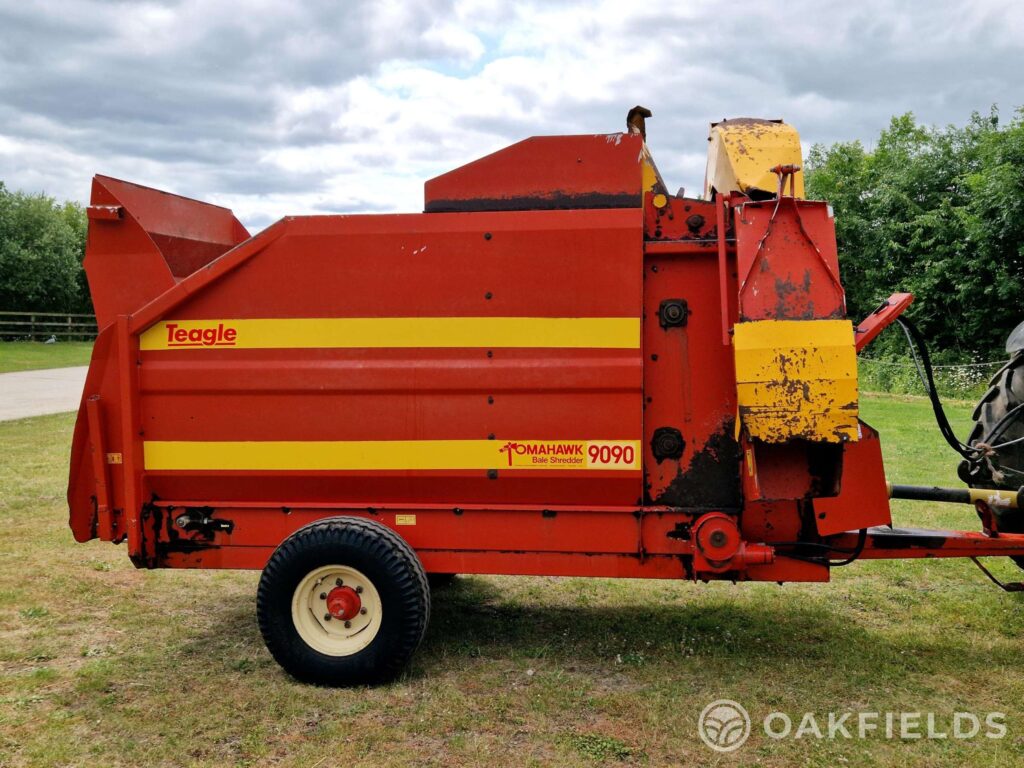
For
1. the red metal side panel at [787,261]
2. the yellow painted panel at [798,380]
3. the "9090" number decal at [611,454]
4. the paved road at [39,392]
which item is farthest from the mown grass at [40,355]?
the yellow painted panel at [798,380]

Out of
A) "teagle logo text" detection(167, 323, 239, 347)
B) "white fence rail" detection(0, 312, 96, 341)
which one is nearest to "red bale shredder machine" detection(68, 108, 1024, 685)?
"teagle logo text" detection(167, 323, 239, 347)

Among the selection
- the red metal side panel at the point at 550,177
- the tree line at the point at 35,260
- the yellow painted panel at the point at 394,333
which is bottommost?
the yellow painted panel at the point at 394,333

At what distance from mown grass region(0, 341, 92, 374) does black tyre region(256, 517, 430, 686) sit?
2085 cm

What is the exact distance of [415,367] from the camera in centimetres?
419

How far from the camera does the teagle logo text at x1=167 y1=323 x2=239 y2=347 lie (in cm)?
430

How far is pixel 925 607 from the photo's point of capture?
5191mm

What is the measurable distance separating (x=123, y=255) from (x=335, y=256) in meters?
1.12

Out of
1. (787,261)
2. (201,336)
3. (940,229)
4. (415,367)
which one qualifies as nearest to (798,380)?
(787,261)

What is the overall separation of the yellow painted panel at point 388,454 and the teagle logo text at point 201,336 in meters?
0.47

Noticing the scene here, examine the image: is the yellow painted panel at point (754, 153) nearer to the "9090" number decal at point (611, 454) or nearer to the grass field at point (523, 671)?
the "9090" number decal at point (611, 454)

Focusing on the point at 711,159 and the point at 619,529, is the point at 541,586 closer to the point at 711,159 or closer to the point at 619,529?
the point at 619,529

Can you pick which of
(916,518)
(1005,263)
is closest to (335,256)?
(916,518)

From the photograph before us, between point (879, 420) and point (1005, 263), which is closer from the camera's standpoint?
point (879, 420)

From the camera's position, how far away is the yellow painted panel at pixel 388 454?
13.5 ft
